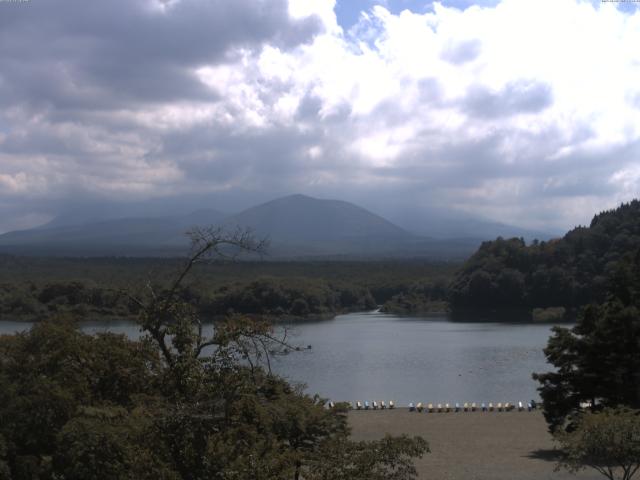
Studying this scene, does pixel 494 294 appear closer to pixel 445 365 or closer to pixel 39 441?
pixel 445 365

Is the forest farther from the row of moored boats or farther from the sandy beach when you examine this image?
the sandy beach

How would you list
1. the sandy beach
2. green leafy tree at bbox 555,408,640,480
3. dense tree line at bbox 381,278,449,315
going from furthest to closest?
dense tree line at bbox 381,278,449,315, the sandy beach, green leafy tree at bbox 555,408,640,480

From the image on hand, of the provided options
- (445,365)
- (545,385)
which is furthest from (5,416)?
(445,365)

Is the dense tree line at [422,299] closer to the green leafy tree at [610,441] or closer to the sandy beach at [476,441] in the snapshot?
the sandy beach at [476,441]

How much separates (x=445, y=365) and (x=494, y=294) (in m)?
36.5

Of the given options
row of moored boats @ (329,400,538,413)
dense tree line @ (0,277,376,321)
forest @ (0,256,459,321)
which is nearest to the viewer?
row of moored boats @ (329,400,538,413)

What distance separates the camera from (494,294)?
7406 centimetres

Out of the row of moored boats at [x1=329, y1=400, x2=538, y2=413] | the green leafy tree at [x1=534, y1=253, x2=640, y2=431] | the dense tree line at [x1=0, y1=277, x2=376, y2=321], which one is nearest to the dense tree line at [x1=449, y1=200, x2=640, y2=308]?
the dense tree line at [x1=0, y1=277, x2=376, y2=321]

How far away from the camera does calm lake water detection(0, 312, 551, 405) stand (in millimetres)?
31641

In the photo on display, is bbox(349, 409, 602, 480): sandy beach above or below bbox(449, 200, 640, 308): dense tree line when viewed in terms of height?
below

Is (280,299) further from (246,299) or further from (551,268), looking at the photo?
(551,268)

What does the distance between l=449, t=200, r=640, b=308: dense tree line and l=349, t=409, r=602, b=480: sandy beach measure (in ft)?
150

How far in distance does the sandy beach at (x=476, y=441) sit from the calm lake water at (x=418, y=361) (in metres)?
3.80

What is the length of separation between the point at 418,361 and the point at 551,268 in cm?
3606
